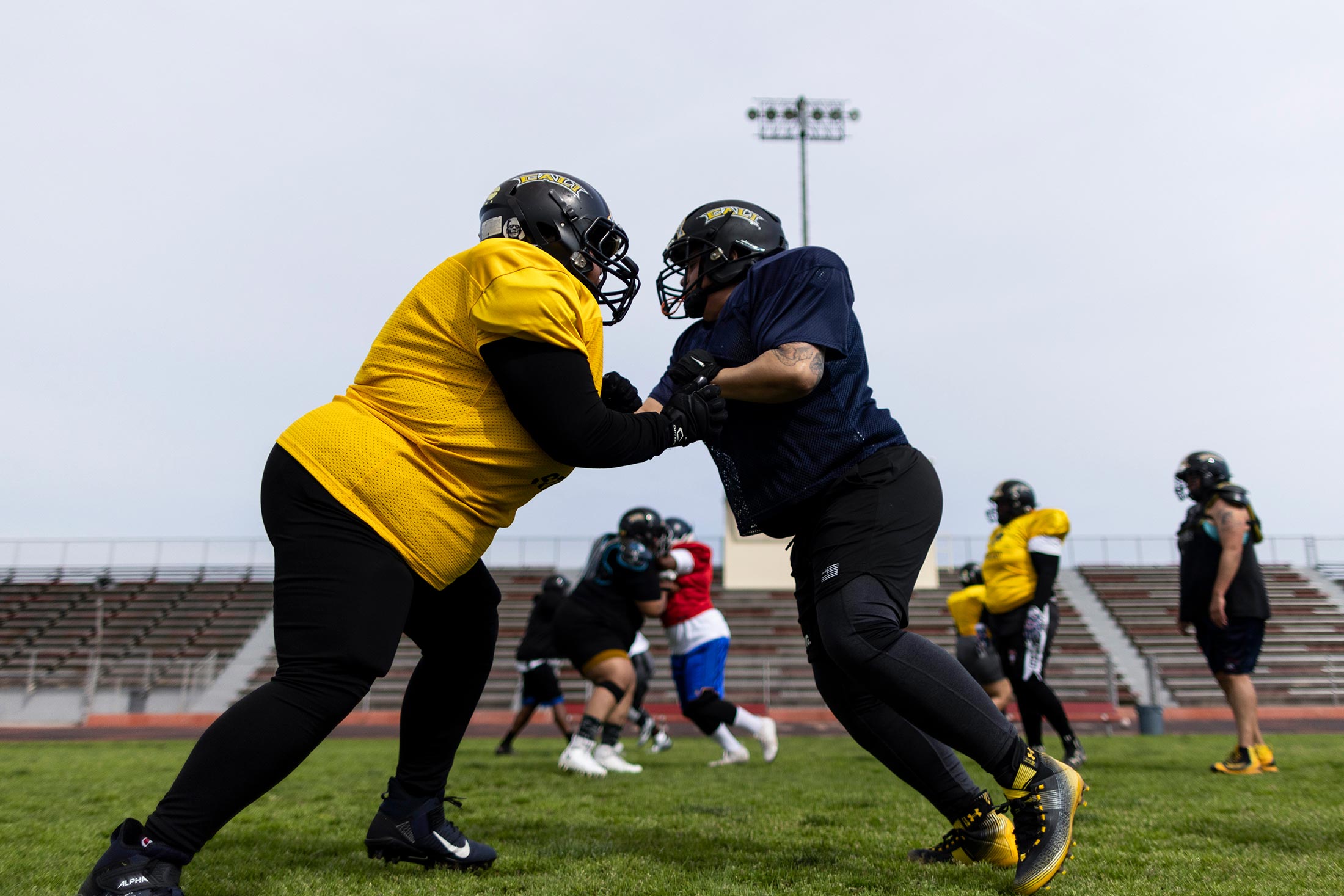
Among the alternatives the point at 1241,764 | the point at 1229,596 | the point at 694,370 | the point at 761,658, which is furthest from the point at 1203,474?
the point at 761,658

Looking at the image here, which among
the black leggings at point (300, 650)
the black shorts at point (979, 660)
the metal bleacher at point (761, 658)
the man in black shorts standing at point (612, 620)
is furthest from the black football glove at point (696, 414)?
the metal bleacher at point (761, 658)

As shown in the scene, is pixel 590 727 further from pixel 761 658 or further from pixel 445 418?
pixel 761 658

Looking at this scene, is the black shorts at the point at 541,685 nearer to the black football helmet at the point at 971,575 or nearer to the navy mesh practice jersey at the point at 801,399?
the black football helmet at the point at 971,575

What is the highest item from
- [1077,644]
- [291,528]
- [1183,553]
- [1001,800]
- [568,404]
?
[568,404]

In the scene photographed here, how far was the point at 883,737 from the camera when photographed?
3.12 metres

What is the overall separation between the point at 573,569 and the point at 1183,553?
2202 cm

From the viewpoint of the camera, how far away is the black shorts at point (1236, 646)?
6520 mm

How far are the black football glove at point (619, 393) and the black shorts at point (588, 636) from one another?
4920mm

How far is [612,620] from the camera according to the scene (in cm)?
768

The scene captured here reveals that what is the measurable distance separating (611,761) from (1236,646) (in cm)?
447

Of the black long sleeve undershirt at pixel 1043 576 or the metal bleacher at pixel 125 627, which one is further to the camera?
the metal bleacher at pixel 125 627

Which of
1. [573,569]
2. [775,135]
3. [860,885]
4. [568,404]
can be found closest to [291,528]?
[568,404]

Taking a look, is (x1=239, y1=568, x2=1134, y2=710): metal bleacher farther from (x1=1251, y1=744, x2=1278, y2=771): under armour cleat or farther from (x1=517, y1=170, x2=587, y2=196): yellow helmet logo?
(x1=517, y1=170, x2=587, y2=196): yellow helmet logo

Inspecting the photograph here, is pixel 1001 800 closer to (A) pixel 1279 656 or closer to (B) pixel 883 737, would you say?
(B) pixel 883 737
